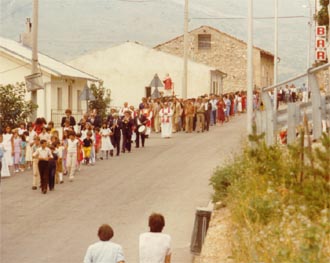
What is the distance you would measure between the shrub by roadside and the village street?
2.80 meters

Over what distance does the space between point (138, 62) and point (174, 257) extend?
54.1 m

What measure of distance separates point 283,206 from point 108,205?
1213 cm

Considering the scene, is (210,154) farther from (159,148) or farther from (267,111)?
(267,111)

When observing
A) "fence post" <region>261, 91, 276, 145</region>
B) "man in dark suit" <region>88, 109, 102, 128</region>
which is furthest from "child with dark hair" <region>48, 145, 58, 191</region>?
"man in dark suit" <region>88, 109, 102, 128</region>

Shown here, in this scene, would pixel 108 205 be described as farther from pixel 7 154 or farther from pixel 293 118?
pixel 7 154

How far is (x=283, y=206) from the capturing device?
11773mm

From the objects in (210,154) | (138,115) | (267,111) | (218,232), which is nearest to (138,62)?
(138,115)

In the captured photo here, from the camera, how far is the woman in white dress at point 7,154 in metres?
30.0

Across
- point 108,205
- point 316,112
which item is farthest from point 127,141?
point 316,112

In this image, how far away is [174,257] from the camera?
1730cm

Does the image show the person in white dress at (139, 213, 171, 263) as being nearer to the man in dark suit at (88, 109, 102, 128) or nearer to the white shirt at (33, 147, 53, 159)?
the white shirt at (33, 147, 53, 159)

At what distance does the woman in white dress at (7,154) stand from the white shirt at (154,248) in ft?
62.2

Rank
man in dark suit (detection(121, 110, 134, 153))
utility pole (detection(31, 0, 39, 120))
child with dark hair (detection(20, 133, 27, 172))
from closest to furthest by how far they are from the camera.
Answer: child with dark hair (detection(20, 133, 27, 172))
man in dark suit (detection(121, 110, 134, 153))
utility pole (detection(31, 0, 39, 120))

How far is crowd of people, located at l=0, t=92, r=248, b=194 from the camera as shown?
2733cm
